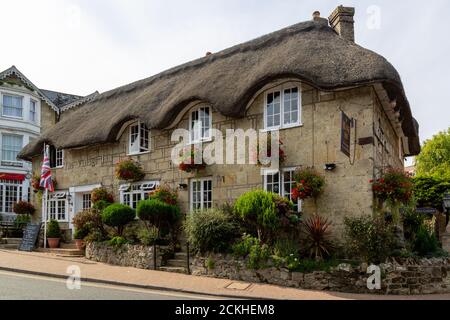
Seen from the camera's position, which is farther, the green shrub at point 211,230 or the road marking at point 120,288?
the green shrub at point 211,230

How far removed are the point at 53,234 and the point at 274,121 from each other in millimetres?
10748

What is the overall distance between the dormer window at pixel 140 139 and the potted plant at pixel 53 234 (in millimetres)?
4818

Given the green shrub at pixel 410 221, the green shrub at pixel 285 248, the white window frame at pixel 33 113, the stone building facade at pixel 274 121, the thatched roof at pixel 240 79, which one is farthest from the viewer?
the white window frame at pixel 33 113

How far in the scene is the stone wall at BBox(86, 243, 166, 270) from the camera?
45.9ft

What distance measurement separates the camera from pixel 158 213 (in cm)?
1448

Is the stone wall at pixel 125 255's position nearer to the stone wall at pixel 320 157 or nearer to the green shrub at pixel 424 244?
the stone wall at pixel 320 157

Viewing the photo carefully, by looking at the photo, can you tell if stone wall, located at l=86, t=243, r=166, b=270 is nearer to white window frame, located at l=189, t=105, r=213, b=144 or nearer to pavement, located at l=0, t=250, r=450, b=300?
pavement, located at l=0, t=250, r=450, b=300

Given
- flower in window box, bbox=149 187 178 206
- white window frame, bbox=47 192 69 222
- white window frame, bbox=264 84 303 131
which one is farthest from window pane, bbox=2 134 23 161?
white window frame, bbox=264 84 303 131

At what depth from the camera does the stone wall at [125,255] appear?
45.9 feet

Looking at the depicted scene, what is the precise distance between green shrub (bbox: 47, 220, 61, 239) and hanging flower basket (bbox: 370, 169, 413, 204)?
42.9ft

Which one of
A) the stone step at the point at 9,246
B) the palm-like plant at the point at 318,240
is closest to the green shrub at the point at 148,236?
the palm-like plant at the point at 318,240

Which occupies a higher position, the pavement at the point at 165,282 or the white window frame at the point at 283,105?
the white window frame at the point at 283,105
